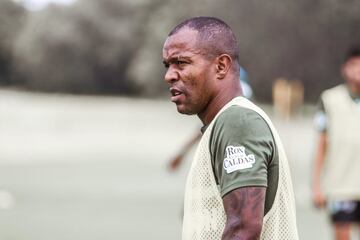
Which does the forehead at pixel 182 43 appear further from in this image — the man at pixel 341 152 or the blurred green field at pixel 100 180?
the blurred green field at pixel 100 180

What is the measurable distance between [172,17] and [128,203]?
37676mm

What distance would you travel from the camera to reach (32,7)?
69.2 meters

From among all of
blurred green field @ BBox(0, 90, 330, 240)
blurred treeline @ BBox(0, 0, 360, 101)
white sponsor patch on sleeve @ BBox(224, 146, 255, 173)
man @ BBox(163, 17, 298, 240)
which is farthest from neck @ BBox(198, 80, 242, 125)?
blurred treeline @ BBox(0, 0, 360, 101)

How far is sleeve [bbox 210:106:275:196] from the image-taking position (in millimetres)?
2914

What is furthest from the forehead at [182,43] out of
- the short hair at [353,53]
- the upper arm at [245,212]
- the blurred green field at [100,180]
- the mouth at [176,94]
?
the blurred green field at [100,180]

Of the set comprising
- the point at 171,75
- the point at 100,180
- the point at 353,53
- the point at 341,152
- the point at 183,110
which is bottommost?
the point at 183,110

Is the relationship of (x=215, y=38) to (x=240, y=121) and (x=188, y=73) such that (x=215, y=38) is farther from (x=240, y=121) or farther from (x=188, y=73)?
(x=240, y=121)

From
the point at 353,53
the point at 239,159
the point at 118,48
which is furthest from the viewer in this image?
the point at 118,48

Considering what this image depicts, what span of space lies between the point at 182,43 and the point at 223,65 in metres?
0.16

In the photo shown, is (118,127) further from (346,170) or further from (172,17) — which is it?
(346,170)

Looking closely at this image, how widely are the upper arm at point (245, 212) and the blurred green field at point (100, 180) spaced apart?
6.99 meters

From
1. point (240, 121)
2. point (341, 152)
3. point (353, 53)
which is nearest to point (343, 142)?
point (341, 152)

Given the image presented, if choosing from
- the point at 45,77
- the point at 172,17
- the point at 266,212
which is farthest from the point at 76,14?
the point at 266,212

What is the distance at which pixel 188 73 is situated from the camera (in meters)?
3.14
